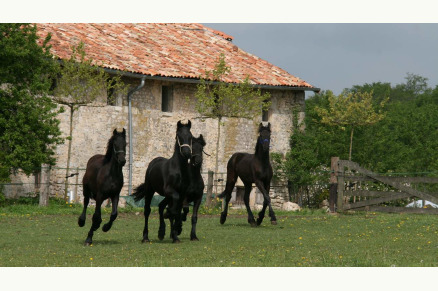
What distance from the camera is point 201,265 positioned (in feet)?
34.0

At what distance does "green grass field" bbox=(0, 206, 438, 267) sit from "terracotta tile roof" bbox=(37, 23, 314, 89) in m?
11.9

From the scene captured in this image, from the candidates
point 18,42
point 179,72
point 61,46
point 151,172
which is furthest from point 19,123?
point 151,172

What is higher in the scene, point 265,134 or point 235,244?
point 265,134

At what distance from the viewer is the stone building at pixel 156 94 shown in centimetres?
3122

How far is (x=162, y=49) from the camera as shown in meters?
36.4

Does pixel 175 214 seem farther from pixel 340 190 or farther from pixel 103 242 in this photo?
pixel 340 190

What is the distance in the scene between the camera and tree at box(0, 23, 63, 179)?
26.1 meters

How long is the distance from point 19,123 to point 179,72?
9.32 m

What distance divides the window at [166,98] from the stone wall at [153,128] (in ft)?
0.62

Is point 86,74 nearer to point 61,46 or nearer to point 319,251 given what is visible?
point 61,46

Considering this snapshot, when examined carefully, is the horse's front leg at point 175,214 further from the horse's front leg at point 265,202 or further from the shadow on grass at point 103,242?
the horse's front leg at point 265,202

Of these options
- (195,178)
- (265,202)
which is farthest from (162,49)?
(195,178)

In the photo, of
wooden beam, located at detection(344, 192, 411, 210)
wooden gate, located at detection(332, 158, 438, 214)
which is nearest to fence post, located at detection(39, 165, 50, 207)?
wooden gate, located at detection(332, 158, 438, 214)

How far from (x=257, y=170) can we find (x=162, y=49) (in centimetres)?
1813
